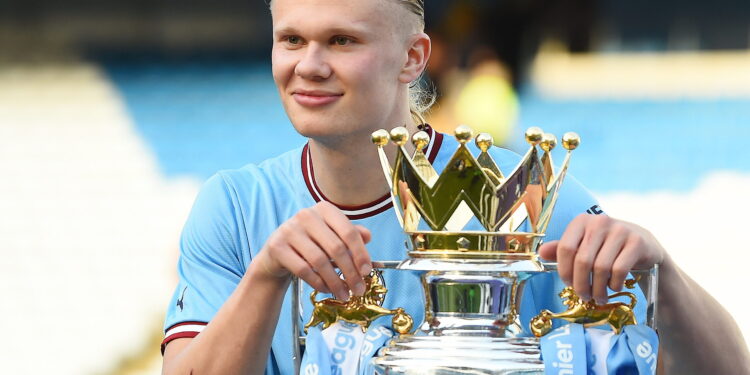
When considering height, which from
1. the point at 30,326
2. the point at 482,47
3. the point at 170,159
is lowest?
the point at 30,326

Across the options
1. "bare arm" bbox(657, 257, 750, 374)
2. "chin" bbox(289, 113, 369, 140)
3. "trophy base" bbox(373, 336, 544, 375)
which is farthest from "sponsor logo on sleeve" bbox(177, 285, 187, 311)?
"bare arm" bbox(657, 257, 750, 374)

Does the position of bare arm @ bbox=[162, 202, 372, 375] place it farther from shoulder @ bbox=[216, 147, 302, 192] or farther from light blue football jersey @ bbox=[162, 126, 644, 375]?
shoulder @ bbox=[216, 147, 302, 192]

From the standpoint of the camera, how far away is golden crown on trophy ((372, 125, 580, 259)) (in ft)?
3.94

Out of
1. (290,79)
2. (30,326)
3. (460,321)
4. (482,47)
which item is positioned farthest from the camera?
(482,47)

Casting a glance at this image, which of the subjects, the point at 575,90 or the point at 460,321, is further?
the point at 575,90

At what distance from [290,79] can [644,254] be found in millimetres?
499

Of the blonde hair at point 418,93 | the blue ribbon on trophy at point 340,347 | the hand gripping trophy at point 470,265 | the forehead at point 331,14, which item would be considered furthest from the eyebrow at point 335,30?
the blue ribbon on trophy at point 340,347

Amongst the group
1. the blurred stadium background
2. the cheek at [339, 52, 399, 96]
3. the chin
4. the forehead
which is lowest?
the blurred stadium background

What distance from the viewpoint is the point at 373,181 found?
1.69m

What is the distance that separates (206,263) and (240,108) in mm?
7577

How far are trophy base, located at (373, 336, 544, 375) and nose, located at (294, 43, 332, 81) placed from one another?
39cm

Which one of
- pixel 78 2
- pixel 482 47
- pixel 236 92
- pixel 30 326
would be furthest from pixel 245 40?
pixel 30 326

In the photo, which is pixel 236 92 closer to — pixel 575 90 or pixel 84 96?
Answer: pixel 84 96

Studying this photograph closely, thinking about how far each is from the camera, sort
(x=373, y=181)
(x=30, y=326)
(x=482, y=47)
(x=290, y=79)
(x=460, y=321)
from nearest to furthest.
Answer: (x=460, y=321) < (x=290, y=79) < (x=373, y=181) < (x=30, y=326) < (x=482, y=47)
